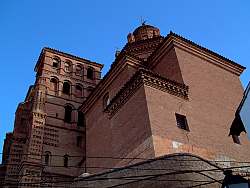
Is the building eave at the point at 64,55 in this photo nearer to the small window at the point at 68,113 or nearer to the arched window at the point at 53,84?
the arched window at the point at 53,84

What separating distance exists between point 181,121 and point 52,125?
11.1 m

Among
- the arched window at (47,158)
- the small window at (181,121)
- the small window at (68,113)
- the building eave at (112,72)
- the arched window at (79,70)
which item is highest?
the arched window at (79,70)

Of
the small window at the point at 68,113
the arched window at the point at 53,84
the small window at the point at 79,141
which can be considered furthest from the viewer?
the arched window at the point at 53,84

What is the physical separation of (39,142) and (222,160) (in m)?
11.1

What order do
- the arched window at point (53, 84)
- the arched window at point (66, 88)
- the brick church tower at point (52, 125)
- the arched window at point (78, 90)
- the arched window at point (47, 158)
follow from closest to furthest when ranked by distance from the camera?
the brick church tower at point (52, 125), the arched window at point (47, 158), the arched window at point (53, 84), the arched window at point (66, 88), the arched window at point (78, 90)

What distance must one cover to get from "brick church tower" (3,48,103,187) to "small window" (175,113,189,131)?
18.0 feet

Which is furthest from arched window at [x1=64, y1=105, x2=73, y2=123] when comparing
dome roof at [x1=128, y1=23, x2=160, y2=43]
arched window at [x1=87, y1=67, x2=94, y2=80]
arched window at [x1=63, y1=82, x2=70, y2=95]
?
dome roof at [x1=128, y1=23, x2=160, y2=43]

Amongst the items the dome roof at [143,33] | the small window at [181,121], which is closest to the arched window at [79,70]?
the dome roof at [143,33]

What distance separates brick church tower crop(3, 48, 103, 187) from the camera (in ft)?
70.2

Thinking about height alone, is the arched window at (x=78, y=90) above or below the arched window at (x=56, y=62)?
below

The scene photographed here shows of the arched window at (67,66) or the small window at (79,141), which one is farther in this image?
the arched window at (67,66)

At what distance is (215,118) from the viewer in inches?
669

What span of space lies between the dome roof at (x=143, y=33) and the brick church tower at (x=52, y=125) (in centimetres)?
485

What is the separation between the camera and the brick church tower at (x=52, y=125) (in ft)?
70.2
